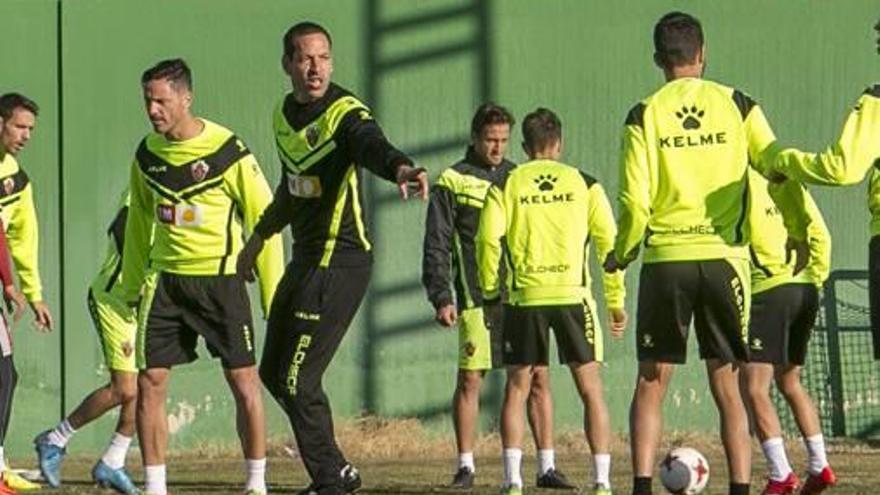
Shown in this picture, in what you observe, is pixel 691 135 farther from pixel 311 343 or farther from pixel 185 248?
pixel 185 248

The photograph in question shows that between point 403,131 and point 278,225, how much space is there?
852 cm

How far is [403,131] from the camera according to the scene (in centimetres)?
2112

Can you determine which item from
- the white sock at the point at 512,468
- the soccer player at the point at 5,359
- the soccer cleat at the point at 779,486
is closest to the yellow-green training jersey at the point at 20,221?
the soccer player at the point at 5,359

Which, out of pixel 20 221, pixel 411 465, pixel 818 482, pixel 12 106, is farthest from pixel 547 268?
pixel 411 465

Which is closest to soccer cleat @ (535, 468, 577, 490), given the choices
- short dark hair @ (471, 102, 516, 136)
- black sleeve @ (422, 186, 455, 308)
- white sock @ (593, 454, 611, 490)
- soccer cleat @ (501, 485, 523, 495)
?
soccer cleat @ (501, 485, 523, 495)

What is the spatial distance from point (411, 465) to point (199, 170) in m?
6.31

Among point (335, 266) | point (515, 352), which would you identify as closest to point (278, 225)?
point (335, 266)

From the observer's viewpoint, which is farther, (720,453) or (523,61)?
(523,61)

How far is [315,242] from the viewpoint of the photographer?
40.7 feet

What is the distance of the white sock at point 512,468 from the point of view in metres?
14.6

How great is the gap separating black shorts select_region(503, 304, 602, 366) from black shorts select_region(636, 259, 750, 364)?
281 centimetres

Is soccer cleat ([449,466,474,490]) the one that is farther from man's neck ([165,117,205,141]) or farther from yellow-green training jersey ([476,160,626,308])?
man's neck ([165,117,205,141])

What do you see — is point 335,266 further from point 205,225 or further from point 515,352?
point 515,352

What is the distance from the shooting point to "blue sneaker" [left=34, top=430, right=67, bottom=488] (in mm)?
16641
